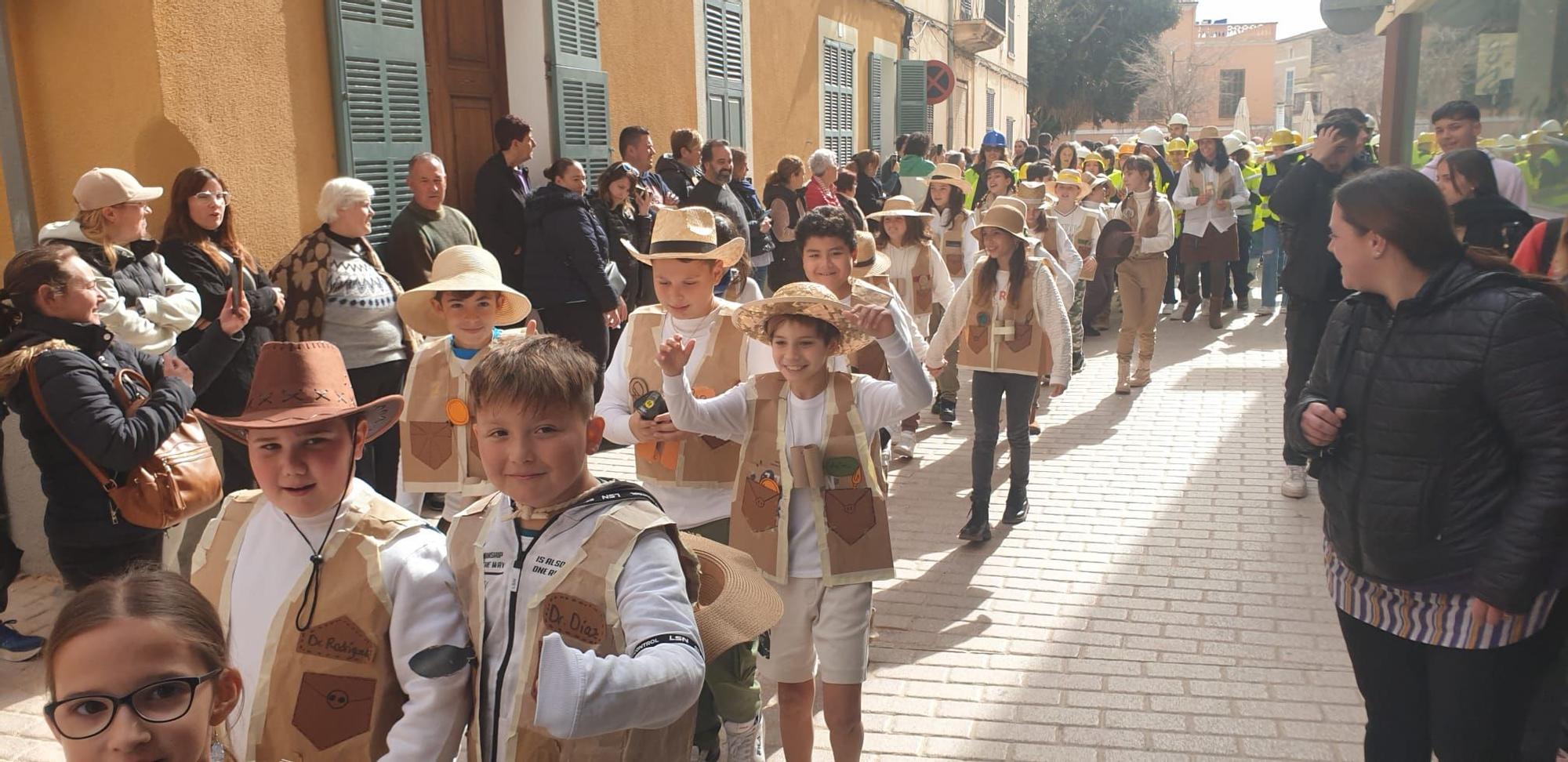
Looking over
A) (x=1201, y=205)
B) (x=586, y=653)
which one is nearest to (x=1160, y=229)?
(x=1201, y=205)

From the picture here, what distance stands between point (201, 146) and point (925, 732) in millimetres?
4517

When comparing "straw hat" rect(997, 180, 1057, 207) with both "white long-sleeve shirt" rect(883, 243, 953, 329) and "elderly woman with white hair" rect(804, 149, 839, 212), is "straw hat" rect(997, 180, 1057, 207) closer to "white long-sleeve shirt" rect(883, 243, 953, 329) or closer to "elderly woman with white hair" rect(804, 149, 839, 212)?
"elderly woman with white hair" rect(804, 149, 839, 212)

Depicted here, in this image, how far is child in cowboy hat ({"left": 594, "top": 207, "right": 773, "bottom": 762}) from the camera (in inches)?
169

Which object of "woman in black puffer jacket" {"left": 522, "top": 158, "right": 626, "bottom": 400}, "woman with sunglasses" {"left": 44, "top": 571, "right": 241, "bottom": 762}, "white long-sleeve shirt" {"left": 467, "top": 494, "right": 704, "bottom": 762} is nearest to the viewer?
"white long-sleeve shirt" {"left": 467, "top": 494, "right": 704, "bottom": 762}

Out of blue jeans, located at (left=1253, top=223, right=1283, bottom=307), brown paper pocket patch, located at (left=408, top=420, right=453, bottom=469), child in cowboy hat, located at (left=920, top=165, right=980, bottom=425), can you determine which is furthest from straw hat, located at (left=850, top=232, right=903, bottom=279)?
blue jeans, located at (left=1253, top=223, right=1283, bottom=307)

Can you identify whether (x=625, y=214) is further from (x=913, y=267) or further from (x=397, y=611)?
(x=397, y=611)

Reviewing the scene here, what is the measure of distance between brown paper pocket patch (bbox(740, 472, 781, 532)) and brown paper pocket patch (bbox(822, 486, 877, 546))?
15 centimetres

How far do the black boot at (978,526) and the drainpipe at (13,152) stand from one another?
493cm

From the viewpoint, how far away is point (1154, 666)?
5.01m

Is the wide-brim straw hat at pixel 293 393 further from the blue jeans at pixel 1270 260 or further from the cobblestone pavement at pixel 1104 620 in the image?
the blue jeans at pixel 1270 260

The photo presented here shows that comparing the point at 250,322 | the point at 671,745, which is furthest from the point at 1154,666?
the point at 250,322

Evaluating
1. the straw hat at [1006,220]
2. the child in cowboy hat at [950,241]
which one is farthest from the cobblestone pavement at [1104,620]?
the straw hat at [1006,220]

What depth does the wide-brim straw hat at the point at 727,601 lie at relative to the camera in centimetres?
232

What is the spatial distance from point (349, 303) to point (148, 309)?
1.03 metres
